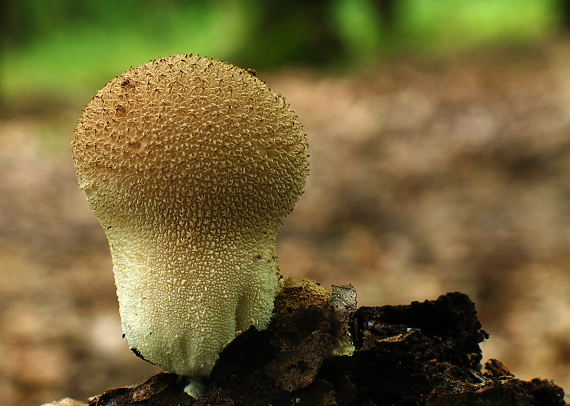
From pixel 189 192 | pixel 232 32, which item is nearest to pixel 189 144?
pixel 189 192

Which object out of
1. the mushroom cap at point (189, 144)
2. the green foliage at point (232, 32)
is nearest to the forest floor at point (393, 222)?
the green foliage at point (232, 32)

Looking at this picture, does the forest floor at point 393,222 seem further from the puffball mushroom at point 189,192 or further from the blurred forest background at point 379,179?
the puffball mushroom at point 189,192

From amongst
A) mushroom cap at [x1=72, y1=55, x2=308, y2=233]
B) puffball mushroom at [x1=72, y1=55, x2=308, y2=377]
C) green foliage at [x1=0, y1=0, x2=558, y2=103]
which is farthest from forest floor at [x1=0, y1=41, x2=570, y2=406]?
mushroom cap at [x1=72, y1=55, x2=308, y2=233]

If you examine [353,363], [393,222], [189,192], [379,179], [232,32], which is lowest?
[353,363]

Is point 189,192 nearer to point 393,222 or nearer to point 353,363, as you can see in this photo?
point 353,363

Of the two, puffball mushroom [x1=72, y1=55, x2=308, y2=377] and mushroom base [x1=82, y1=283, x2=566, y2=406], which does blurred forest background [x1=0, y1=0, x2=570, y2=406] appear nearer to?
mushroom base [x1=82, y1=283, x2=566, y2=406]

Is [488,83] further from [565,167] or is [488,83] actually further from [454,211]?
[454,211]

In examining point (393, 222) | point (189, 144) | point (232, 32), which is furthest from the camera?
point (232, 32)
